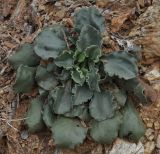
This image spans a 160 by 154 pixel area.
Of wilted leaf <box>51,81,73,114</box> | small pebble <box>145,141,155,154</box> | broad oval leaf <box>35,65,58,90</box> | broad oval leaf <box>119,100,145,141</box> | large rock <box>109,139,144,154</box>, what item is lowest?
small pebble <box>145,141,155,154</box>

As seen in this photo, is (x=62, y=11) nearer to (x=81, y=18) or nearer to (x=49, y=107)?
(x=81, y=18)

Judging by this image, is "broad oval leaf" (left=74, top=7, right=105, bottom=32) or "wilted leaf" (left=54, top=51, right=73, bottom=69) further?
"broad oval leaf" (left=74, top=7, right=105, bottom=32)

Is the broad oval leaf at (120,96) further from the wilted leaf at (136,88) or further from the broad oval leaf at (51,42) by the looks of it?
the broad oval leaf at (51,42)

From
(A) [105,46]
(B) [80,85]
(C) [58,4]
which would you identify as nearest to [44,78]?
(B) [80,85]

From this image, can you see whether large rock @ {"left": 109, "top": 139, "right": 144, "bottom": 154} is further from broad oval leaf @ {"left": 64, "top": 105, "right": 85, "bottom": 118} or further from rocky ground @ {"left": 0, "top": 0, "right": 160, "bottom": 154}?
broad oval leaf @ {"left": 64, "top": 105, "right": 85, "bottom": 118}

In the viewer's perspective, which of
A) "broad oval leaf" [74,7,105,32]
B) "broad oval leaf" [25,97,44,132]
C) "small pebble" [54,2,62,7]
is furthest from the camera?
"small pebble" [54,2,62,7]

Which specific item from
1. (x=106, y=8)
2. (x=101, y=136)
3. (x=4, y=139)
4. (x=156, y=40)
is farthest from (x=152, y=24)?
(x=4, y=139)

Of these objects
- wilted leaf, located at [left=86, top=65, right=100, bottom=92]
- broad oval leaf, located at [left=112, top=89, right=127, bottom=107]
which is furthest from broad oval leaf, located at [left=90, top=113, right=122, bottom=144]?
wilted leaf, located at [left=86, top=65, right=100, bottom=92]
